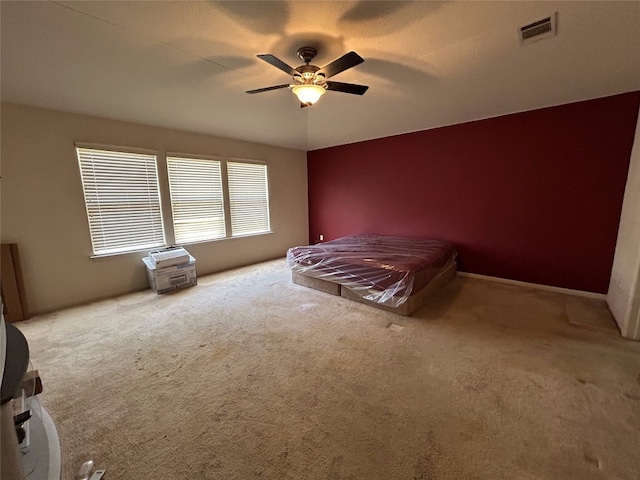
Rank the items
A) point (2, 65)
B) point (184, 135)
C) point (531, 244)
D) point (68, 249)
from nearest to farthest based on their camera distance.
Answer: point (2, 65)
point (68, 249)
point (531, 244)
point (184, 135)

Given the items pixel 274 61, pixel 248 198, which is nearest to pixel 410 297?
pixel 274 61

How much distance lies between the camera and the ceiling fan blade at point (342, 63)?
5.65ft

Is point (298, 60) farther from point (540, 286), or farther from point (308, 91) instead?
point (540, 286)

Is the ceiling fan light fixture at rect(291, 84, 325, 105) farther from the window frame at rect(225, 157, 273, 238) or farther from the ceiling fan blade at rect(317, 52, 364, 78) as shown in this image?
the window frame at rect(225, 157, 273, 238)

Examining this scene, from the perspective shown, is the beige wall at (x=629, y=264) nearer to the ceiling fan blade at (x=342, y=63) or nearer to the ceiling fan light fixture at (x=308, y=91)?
the ceiling fan blade at (x=342, y=63)

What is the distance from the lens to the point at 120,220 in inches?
141

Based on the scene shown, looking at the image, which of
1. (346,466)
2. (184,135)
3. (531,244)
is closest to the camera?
(346,466)

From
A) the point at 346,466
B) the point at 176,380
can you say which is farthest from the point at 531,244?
the point at 176,380

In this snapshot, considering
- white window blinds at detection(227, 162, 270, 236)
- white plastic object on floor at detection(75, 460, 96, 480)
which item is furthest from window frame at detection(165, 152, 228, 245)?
white plastic object on floor at detection(75, 460, 96, 480)

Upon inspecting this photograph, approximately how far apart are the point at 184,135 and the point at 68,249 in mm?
2197

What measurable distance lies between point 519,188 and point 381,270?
2369 mm

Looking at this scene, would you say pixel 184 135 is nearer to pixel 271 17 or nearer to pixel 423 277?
pixel 271 17

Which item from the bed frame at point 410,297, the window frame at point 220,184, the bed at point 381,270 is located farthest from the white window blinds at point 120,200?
the bed frame at point 410,297

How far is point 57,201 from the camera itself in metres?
3.09
